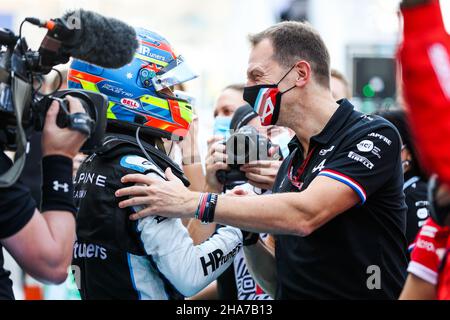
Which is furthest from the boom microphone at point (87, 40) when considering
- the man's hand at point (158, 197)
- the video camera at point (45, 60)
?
the man's hand at point (158, 197)

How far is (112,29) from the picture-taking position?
7.89ft

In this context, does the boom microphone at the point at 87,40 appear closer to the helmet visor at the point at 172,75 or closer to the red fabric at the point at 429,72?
the helmet visor at the point at 172,75

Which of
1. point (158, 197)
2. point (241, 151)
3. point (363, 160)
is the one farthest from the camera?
point (241, 151)

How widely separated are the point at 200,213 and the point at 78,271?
0.77m

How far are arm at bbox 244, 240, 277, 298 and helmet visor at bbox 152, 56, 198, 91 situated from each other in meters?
1.00

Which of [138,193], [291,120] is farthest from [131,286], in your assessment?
[291,120]

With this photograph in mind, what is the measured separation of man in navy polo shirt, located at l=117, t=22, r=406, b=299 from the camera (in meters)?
3.06

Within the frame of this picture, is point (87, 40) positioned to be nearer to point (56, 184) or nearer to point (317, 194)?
point (56, 184)

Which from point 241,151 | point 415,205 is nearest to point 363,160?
point 241,151

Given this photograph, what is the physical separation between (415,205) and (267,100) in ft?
4.49

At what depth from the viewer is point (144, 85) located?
3.31 meters

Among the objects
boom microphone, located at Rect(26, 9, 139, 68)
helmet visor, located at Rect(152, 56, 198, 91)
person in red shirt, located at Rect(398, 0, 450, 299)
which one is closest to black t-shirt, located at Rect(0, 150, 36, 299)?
A: boom microphone, located at Rect(26, 9, 139, 68)

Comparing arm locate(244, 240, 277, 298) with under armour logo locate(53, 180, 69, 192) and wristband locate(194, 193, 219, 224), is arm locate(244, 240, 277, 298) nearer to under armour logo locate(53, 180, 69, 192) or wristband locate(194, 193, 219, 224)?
wristband locate(194, 193, 219, 224)

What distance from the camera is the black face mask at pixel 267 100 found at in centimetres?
353
